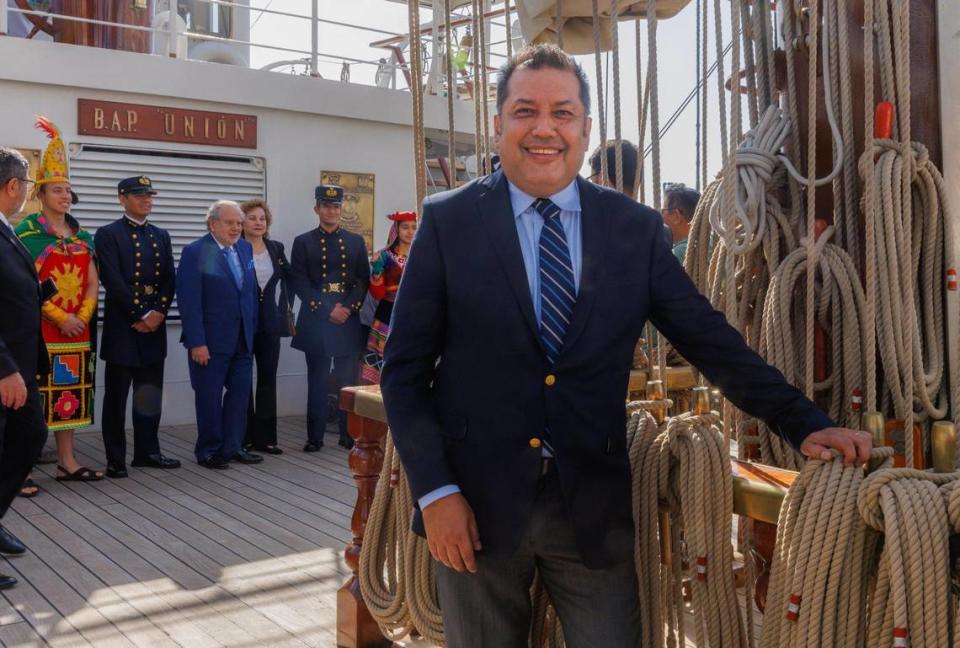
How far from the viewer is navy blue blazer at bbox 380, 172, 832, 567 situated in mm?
1854

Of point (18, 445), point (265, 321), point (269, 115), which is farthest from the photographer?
point (269, 115)

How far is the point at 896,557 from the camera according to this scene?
1654mm

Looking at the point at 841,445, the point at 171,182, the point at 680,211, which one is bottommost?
the point at 841,445

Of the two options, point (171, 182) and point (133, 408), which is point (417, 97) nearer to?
point (133, 408)

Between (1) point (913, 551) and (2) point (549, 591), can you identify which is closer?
(1) point (913, 551)

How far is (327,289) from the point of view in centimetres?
716

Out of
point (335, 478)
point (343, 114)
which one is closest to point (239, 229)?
point (335, 478)

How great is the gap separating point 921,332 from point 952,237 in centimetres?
22

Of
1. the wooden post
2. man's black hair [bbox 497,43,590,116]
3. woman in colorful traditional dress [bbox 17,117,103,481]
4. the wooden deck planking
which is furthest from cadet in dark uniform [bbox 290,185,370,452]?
man's black hair [bbox 497,43,590,116]

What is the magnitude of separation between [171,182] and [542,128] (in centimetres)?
632

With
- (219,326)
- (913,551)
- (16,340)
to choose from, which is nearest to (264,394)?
(219,326)

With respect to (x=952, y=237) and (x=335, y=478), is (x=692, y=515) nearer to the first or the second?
(x=952, y=237)

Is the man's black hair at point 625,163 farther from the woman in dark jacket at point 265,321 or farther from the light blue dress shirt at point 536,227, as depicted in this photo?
the woman in dark jacket at point 265,321

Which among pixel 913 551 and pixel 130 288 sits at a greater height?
pixel 130 288
